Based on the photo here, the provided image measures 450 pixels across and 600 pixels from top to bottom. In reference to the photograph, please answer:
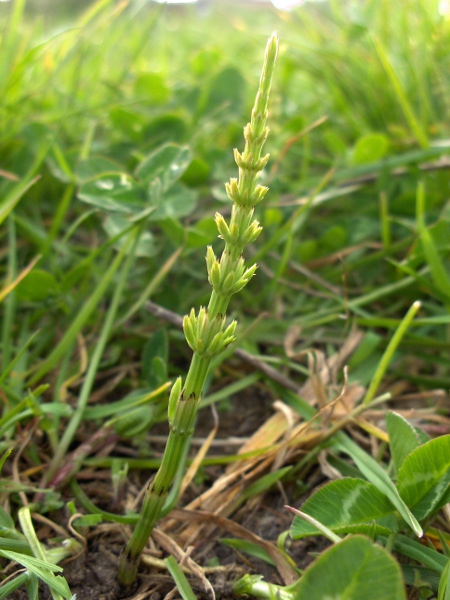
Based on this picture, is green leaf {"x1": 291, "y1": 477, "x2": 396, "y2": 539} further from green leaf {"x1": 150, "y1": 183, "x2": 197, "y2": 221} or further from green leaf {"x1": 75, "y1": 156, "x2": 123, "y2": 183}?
green leaf {"x1": 75, "y1": 156, "x2": 123, "y2": 183}

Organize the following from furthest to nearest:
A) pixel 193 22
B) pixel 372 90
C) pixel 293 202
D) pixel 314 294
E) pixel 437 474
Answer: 1. pixel 193 22
2. pixel 372 90
3. pixel 293 202
4. pixel 314 294
5. pixel 437 474

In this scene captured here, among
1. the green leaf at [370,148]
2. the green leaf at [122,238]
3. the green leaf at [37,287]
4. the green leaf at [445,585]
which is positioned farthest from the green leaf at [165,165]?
the green leaf at [445,585]

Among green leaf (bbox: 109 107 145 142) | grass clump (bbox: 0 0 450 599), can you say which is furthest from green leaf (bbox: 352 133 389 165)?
green leaf (bbox: 109 107 145 142)

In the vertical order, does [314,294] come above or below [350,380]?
above

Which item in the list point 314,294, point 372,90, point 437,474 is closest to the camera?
point 437,474

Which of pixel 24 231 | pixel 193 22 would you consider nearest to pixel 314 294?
pixel 24 231

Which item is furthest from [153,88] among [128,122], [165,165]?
[165,165]

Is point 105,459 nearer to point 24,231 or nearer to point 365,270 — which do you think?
point 24,231

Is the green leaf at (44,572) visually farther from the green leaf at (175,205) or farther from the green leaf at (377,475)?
the green leaf at (175,205)
